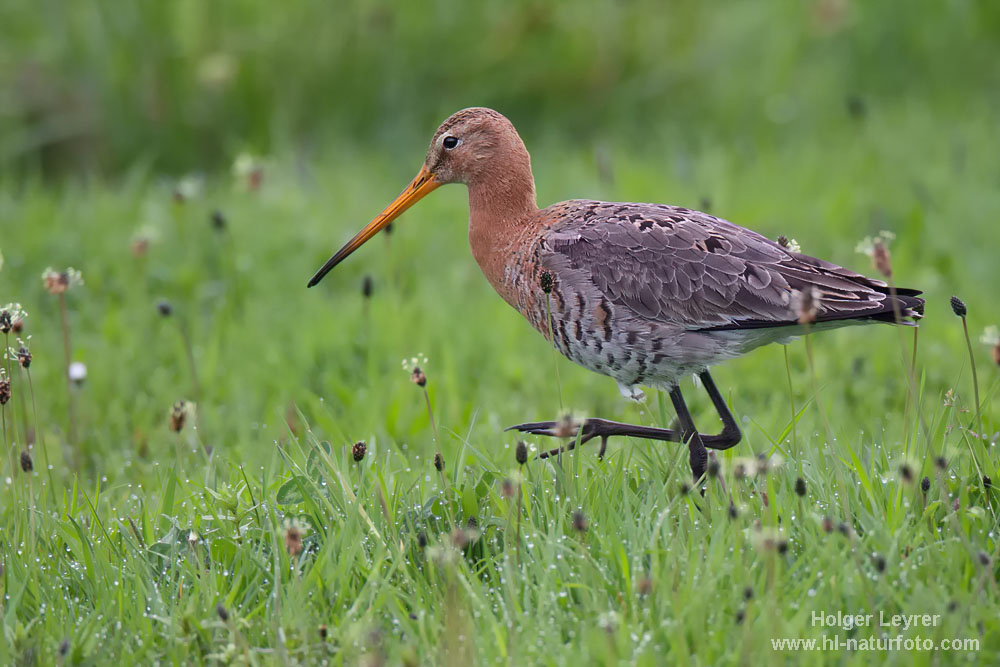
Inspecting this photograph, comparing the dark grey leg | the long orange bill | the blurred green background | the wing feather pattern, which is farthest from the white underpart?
the blurred green background

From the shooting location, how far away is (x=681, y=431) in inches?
165

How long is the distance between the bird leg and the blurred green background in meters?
5.10

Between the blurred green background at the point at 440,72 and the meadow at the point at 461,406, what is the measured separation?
43 millimetres

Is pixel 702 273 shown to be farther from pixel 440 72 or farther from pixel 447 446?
pixel 440 72

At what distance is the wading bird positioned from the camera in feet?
13.3

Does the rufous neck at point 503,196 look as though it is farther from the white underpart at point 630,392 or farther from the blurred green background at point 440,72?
the blurred green background at point 440,72

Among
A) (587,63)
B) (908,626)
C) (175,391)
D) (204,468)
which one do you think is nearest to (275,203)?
(175,391)

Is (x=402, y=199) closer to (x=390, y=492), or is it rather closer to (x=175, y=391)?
(x=390, y=492)

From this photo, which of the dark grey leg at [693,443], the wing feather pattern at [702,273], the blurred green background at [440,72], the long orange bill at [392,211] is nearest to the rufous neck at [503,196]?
the long orange bill at [392,211]

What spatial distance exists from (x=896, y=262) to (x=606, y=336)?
350cm

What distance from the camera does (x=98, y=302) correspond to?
22.1 feet

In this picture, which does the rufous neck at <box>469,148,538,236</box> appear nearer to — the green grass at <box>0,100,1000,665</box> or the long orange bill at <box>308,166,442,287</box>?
the long orange bill at <box>308,166,442,287</box>

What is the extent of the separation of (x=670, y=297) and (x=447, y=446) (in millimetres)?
1275

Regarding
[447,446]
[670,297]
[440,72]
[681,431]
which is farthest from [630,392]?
[440,72]
